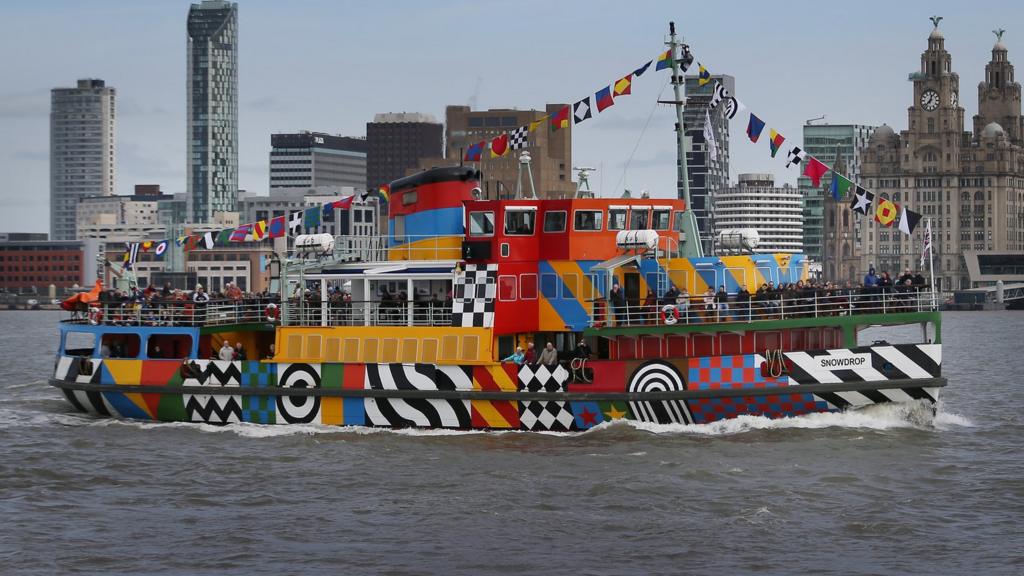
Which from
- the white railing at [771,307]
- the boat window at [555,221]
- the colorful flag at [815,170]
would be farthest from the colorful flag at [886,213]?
the boat window at [555,221]

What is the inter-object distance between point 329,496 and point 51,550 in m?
5.57

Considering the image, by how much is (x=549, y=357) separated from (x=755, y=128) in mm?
8202

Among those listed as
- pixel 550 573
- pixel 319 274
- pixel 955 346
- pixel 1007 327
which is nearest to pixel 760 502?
pixel 550 573

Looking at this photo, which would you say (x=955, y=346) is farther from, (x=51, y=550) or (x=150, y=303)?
(x=51, y=550)

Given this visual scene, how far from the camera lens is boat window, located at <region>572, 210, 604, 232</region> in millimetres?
34000

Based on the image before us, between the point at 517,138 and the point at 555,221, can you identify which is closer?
the point at 555,221

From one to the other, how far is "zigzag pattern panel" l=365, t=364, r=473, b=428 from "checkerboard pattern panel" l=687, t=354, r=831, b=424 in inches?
210

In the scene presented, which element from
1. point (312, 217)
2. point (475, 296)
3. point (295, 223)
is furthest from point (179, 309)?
point (475, 296)

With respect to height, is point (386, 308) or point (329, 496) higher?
point (386, 308)

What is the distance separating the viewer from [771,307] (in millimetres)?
32188

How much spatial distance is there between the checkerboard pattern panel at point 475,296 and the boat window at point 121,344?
9.73m

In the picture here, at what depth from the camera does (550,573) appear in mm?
22516

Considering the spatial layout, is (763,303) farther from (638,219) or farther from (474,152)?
(474,152)

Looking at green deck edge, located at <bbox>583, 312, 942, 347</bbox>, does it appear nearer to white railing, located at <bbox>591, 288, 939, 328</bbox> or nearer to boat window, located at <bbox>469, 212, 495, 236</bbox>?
white railing, located at <bbox>591, 288, 939, 328</bbox>
